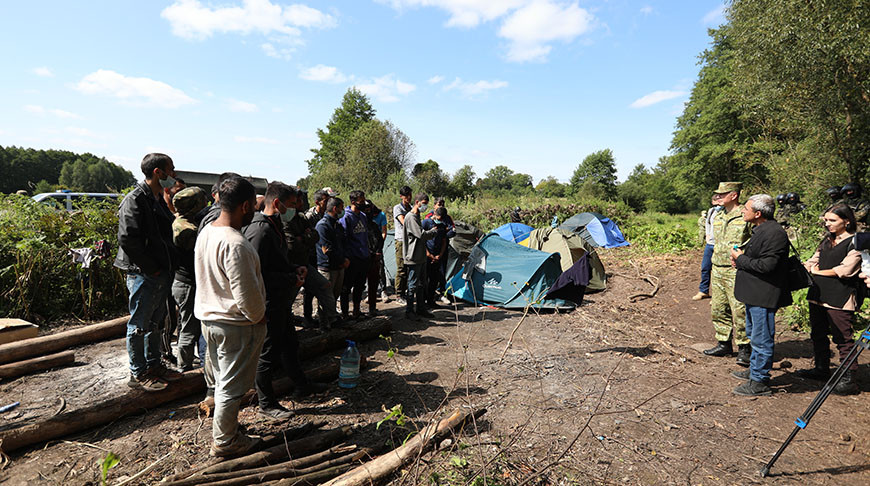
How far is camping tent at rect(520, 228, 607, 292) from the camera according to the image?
8.40m

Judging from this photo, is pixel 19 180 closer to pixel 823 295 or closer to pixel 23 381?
pixel 23 381

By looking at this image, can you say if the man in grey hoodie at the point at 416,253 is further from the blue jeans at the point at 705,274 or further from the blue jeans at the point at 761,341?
the blue jeans at the point at 705,274

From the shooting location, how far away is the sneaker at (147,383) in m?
3.49

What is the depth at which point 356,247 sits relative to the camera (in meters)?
5.79

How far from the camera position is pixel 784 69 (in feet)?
31.5

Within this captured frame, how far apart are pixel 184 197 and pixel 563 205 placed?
17.2m

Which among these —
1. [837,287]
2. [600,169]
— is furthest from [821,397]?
[600,169]

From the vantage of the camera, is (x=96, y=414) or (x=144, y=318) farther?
(x=144, y=318)

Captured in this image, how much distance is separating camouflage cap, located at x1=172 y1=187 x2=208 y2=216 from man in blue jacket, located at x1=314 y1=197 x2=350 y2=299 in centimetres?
164

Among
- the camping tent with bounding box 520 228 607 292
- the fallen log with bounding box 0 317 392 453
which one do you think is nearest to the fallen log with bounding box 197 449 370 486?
the fallen log with bounding box 0 317 392 453

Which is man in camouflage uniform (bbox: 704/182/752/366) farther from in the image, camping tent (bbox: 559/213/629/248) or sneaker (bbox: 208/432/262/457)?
camping tent (bbox: 559/213/629/248)

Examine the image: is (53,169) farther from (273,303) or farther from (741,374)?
(741,374)

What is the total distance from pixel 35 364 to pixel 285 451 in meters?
3.59

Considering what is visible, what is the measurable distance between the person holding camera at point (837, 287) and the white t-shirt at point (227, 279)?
17.4 ft
